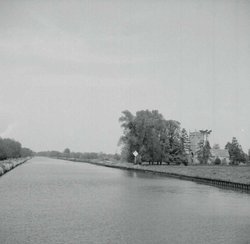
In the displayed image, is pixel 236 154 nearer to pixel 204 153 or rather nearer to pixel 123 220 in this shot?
pixel 204 153

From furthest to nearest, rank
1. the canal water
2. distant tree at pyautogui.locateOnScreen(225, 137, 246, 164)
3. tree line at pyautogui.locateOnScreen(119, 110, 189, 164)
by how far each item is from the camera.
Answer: distant tree at pyautogui.locateOnScreen(225, 137, 246, 164) → tree line at pyautogui.locateOnScreen(119, 110, 189, 164) → the canal water

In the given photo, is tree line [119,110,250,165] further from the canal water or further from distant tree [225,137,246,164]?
the canal water

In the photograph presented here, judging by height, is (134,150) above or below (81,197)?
above

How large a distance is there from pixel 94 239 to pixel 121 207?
11.4 meters

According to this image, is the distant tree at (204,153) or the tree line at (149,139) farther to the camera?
the distant tree at (204,153)

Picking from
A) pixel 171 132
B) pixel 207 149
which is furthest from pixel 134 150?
pixel 207 149

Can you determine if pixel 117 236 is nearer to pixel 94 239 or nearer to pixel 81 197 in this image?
pixel 94 239

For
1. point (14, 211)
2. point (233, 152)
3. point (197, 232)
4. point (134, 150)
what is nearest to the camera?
point (197, 232)

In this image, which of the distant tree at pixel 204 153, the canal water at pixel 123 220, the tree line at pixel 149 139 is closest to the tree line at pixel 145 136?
the tree line at pixel 149 139

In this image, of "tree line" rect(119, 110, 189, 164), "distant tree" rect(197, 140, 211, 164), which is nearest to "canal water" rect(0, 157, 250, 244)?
"tree line" rect(119, 110, 189, 164)

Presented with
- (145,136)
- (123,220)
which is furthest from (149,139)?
(123,220)

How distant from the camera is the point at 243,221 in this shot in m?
23.7

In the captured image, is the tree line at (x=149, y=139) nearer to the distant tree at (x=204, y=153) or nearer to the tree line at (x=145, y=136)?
the tree line at (x=145, y=136)

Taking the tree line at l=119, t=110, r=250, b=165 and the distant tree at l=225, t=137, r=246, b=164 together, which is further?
the distant tree at l=225, t=137, r=246, b=164
